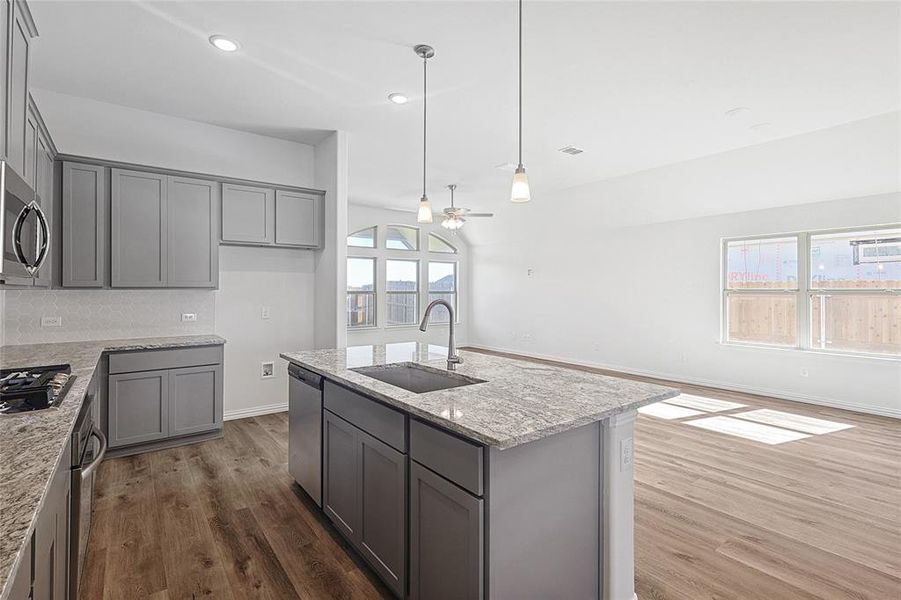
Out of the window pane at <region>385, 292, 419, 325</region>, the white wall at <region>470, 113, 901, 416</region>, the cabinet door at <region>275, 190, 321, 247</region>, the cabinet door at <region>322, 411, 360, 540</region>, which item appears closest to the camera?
the cabinet door at <region>322, 411, 360, 540</region>

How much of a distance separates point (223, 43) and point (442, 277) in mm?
7494

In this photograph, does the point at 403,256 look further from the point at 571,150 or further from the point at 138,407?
the point at 138,407

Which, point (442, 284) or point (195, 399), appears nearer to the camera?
point (195, 399)

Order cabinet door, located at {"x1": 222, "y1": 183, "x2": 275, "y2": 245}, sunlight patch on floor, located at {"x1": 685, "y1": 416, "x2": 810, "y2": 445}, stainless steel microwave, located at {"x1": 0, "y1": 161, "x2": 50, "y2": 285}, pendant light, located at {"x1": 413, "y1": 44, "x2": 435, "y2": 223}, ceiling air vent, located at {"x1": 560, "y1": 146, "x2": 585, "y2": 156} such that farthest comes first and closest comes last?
ceiling air vent, located at {"x1": 560, "y1": 146, "x2": 585, "y2": 156} < cabinet door, located at {"x1": 222, "y1": 183, "x2": 275, "y2": 245} < sunlight patch on floor, located at {"x1": 685, "y1": 416, "x2": 810, "y2": 445} < pendant light, located at {"x1": 413, "y1": 44, "x2": 435, "y2": 223} < stainless steel microwave, located at {"x1": 0, "y1": 161, "x2": 50, "y2": 285}

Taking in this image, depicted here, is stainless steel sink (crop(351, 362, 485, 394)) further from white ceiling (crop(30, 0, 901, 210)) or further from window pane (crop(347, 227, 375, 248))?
window pane (crop(347, 227, 375, 248))

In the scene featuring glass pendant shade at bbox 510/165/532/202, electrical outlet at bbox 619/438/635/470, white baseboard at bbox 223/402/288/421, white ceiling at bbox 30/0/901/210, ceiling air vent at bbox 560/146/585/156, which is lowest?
white baseboard at bbox 223/402/288/421

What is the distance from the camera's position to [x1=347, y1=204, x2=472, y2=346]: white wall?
28.5ft

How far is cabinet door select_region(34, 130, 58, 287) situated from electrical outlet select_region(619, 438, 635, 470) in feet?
11.9

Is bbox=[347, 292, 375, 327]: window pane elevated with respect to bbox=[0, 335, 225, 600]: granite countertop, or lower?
elevated

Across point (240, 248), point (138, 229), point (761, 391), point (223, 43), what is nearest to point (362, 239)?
point (240, 248)

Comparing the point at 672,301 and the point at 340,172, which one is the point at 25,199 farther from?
the point at 672,301

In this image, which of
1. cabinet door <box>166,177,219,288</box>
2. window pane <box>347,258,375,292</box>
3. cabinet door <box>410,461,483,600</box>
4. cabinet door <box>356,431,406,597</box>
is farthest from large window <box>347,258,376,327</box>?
cabinet door <box>410,461,483,600</box>

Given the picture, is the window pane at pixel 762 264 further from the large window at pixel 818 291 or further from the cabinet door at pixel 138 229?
the cabinet door at pixel 138 229

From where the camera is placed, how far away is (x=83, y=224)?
364cm
